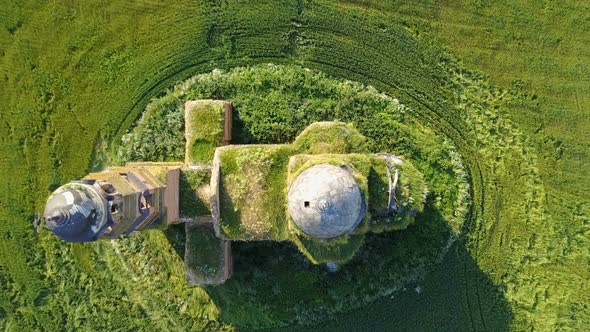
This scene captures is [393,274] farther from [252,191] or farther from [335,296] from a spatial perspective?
[252,191]

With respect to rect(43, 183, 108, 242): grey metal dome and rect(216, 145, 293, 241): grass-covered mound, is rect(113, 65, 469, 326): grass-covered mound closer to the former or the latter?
rect(216, 145, 293, 241): grass-covered mound

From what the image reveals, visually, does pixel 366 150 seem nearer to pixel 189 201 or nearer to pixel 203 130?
pixel 203 130

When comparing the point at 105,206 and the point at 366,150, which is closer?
the point at 105,206

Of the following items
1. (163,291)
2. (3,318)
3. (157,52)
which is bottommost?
Result: (3,318)

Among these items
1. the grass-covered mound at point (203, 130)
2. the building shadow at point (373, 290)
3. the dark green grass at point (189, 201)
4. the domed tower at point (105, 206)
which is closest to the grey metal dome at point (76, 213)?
the domed tower at point (105, 206)

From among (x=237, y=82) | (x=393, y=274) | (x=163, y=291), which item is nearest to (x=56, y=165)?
(x=163, y=291)

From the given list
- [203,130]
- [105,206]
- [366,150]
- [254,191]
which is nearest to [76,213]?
[105,206]
